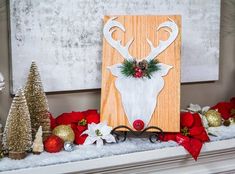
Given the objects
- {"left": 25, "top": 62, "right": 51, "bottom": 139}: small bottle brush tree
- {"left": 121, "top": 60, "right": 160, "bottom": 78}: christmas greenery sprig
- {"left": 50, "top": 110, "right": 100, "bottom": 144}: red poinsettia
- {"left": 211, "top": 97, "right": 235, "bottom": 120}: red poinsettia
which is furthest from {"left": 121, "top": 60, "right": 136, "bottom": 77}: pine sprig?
{"left": 211, "top": 97, "right": 235, "bottom": 120}: red poinsettia

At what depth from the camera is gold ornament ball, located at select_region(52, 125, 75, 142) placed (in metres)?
1.39

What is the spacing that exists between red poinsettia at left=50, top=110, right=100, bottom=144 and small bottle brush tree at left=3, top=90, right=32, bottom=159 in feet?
0.71

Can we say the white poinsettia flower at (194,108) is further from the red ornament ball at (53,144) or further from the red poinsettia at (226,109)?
the red ornament ball at (53,144)

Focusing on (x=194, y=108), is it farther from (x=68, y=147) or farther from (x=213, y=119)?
(x=68, y=147)

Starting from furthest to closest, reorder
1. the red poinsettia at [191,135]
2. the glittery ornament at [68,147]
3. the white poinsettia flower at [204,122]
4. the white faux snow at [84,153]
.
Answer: the white poinsettia flower at [204,122] → the red poinsettia at [191,135] → the glittery ornament at [68,147] → the white faux snow at [84,153]

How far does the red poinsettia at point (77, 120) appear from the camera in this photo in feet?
4.83

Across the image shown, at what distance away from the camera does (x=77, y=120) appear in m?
1.51

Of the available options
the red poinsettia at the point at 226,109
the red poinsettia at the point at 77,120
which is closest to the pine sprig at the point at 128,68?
the red poinsettia at the point at 77,120

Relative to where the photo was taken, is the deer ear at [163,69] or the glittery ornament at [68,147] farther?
the deer ear at [163,69]

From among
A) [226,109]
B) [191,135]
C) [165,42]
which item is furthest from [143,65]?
[226,109]

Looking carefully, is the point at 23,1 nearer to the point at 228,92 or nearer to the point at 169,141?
the point at 169,141

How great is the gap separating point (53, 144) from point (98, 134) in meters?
0.18

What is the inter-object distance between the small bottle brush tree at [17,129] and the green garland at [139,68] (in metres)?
0.41

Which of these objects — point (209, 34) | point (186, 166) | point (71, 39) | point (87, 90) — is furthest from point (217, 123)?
point (71, 39)
